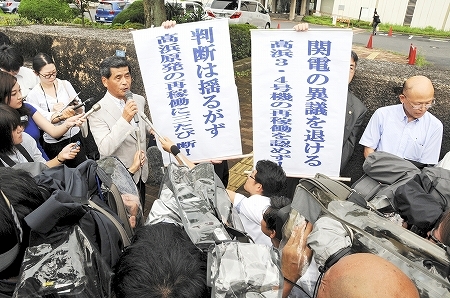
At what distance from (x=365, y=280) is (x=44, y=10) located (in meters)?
13.6

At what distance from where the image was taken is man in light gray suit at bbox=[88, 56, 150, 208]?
2.36m

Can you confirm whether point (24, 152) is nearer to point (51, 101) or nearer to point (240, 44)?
point (51, 101)

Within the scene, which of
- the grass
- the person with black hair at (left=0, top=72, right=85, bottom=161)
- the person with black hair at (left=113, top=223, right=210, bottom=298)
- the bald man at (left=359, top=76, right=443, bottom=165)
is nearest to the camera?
the person with black hair at (left=113, top=223, right=210, bottom=298)

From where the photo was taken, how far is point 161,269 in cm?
101

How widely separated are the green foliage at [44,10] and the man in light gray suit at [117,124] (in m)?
10.8

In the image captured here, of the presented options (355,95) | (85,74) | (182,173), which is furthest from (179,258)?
(85,74)

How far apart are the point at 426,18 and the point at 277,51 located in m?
30.4

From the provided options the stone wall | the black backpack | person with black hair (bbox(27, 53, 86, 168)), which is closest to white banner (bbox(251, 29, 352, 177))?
the stone wall

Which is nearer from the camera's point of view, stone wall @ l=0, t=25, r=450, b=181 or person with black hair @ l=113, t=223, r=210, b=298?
person with black hair @ l=113, t=223, r=210, b=298

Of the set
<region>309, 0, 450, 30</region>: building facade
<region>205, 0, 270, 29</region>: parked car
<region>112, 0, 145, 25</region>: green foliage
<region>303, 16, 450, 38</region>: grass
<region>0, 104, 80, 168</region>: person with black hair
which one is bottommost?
<region>303, 16, 450, 38</region>: grass

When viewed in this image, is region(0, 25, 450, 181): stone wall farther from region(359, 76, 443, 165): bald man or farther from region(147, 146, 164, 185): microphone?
region(147, 146, 164, 185): microphone

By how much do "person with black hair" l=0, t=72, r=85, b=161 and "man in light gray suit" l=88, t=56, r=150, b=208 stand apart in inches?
6.8

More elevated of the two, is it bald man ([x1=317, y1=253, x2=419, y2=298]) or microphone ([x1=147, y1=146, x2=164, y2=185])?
bald man ([x1=317, y1=253, x2=419, y2=298])

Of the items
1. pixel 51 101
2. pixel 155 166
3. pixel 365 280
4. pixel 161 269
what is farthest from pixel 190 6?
pixel 365 280
